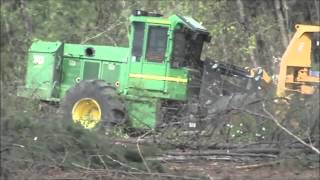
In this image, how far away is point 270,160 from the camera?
369 inches

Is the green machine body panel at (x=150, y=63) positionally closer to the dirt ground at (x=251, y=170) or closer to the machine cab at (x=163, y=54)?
the machine cab at (x=163, y=54)

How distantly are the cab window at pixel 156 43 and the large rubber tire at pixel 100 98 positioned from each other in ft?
3.42

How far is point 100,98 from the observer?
13469 mm

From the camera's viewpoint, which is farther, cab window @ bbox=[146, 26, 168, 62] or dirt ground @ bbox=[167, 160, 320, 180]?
cab window @ bbox=[146, 26, 168, 62]

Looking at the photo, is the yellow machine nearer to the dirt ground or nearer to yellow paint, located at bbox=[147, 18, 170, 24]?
yellow paint, located at bbox=[147, 18, 170, 24]

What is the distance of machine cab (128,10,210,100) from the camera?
1346 cm

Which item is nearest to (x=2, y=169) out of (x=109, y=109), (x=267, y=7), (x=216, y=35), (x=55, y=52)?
(x=109, y=109)

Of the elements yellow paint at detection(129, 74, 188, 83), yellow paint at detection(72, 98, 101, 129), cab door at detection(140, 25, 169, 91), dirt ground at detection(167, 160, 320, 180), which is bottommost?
dirt ground at detection(167, 160, 320, 180)

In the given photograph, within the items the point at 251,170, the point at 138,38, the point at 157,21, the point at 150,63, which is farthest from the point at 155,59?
the point at 251,170

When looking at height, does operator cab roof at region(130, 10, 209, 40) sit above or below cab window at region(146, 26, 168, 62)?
above

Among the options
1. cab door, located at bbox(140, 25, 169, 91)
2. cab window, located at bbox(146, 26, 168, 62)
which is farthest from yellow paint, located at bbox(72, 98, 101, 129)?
cab window, located at bbox(146, 26, 168, 62)

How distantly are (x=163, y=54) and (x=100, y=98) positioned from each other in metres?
1.54

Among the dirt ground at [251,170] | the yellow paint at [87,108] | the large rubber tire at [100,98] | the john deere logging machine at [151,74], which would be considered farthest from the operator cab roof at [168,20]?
the dirt ground at [251,170]

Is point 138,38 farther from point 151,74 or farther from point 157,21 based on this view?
point 151,74
